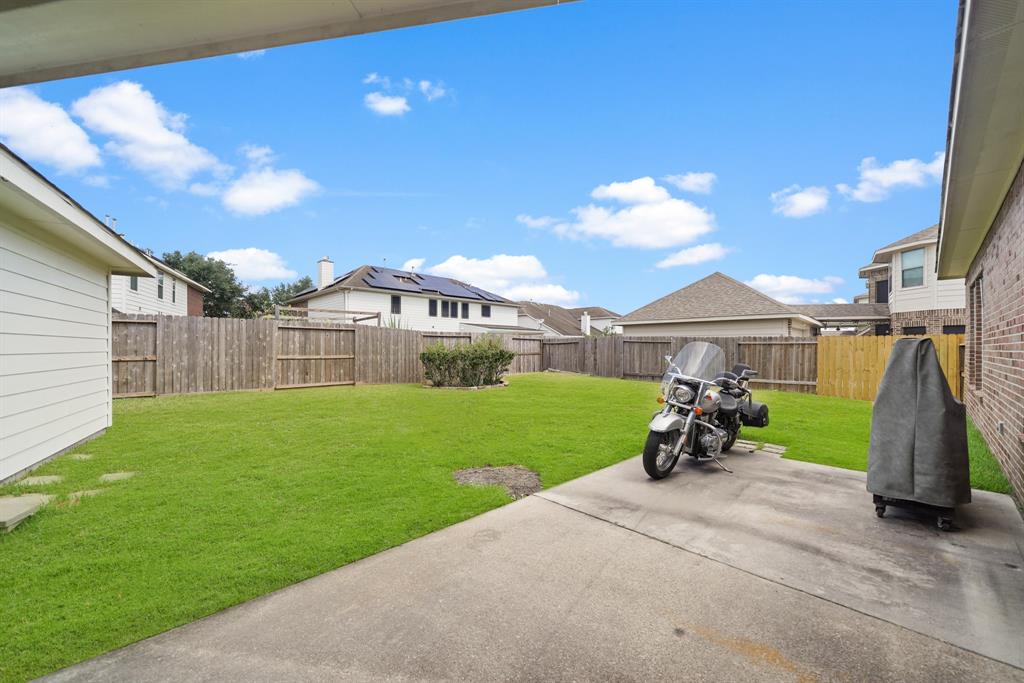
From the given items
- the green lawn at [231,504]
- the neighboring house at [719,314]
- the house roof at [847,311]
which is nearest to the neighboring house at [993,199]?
the green lawn at [231,504]

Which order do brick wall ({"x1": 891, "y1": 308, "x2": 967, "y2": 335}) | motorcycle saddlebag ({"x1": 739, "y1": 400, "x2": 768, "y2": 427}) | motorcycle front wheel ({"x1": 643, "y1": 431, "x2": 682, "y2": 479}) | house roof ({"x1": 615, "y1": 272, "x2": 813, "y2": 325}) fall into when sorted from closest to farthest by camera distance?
motorcycle front wheel ({"x1": 643, "y1": 431, "x2": 682, "y2": 479}), motorcycle saddlebag ({"x1": 739, "y1": 400, "x2": 768, "y2": 427}), brick wall ({"x1": 891, "y1": 308, "x2": 967, "y2": 335}), house roof ({"x1": 615, "y1": 272, "x2": 813, "y2": 325})

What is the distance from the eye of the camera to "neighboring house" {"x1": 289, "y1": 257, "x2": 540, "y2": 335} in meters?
24.4

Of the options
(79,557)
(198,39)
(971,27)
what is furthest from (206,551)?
(971,27)

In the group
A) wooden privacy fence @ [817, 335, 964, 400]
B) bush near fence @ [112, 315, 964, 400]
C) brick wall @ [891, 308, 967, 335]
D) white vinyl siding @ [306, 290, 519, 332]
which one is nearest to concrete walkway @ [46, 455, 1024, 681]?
wooden privacy fence @ [817, 335, 964, 400]

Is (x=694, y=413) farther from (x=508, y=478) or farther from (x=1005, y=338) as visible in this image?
(x=1005, y=338)

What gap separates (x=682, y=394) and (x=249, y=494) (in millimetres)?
4556

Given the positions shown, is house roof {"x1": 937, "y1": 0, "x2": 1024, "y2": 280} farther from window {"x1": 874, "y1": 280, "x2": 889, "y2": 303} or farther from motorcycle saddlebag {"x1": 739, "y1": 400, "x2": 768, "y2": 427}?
window {"x1": 874, "y1": 280, "x2": 889, "y2": 303}

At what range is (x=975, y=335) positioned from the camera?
7242mm

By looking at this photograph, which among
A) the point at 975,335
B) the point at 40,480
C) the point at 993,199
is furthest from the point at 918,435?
the point at 40,480

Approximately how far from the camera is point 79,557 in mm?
2818

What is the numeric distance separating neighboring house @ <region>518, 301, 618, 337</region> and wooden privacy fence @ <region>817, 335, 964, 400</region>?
1961cm

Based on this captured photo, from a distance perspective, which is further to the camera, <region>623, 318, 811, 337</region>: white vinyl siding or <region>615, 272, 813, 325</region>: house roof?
<region>615, 272, 813, 325</region>: house roof

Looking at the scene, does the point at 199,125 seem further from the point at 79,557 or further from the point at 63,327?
the point at 79,557

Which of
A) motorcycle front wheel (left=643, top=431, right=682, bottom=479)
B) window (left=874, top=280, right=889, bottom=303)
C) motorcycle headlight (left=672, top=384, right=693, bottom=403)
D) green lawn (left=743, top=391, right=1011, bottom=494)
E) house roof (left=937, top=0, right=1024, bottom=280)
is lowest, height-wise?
green lawn (left=743, top=391, right=1011, bottom=494)
